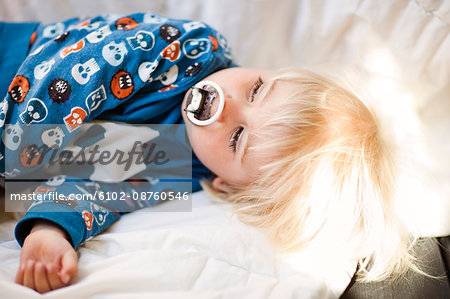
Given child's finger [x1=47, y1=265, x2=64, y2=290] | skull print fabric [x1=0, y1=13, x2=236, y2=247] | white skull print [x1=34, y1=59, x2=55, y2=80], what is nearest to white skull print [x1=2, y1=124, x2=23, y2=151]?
skull print fabric [x1=0, y1=13, x2=236, y2=247]

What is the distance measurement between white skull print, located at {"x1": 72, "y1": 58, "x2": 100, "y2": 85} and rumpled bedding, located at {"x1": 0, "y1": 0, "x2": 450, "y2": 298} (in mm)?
342

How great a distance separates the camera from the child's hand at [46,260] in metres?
0.70

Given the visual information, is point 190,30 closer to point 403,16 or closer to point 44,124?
point 44,124

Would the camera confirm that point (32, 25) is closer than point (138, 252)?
No

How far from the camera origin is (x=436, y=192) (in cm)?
93

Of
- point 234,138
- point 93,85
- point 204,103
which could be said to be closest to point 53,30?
point 93,85

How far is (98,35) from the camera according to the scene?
95cm

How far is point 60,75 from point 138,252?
44cm

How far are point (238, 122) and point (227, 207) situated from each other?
0.70ft

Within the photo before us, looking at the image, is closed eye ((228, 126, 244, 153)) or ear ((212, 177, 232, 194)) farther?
ear ((212, 177, 232, 194))

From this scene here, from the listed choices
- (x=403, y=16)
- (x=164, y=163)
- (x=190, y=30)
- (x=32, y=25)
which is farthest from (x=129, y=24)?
(x=403, y=16)

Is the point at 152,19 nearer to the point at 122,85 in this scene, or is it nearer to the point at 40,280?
the point at 122,85

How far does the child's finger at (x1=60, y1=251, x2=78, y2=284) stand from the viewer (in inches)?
27.2

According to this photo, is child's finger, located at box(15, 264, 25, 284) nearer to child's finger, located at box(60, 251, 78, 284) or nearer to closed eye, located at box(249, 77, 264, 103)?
child's finger, located at box(60, 251, 78, 284)
